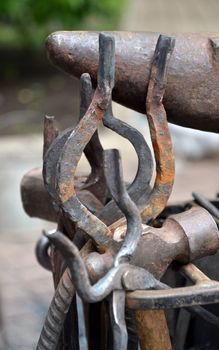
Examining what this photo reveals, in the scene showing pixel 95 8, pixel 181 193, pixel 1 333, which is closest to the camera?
pixel 1 333

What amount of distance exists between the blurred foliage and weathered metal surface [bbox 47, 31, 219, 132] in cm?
401

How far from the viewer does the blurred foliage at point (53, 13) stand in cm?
518

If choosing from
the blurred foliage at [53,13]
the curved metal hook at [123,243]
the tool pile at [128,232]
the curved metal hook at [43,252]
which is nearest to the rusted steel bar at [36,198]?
the curved metal hook at [43,252]

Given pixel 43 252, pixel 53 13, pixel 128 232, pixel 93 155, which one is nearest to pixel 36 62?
pixel 53 13

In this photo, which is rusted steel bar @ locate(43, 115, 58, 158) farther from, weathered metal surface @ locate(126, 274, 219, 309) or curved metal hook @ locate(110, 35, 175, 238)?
weathered metal surface @ locate(126, 274, 219, 309)

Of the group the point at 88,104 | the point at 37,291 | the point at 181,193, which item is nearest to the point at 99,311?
the point at 88,104

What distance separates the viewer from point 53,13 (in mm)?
5297

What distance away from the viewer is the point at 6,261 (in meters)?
2.55

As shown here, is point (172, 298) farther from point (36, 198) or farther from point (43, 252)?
point (43, 252)

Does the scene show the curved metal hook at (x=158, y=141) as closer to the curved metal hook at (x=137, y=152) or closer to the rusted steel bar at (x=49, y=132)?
the curved metal hook at (x=137, y=152)

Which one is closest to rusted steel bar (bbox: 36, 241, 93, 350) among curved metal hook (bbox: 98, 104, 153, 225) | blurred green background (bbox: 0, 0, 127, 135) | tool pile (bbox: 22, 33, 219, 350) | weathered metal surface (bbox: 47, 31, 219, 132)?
tool pile (bbox: 22, 33, 219, 350)

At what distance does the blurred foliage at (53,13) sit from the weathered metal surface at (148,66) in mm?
4006

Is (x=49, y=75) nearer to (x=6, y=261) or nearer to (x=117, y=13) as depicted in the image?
(x=117, y=13)

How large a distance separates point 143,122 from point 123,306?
311 cm
